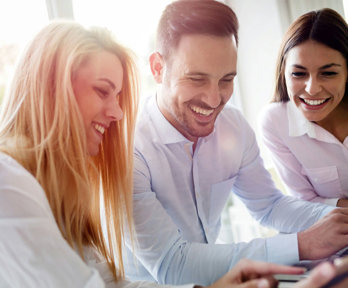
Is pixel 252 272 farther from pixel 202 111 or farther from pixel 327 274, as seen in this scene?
pixel 202 111

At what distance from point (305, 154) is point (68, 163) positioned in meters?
1.04

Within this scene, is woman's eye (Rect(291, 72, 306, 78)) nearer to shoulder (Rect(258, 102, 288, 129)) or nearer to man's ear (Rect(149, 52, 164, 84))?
shoulder (Rect(258, 102, 288, 129))

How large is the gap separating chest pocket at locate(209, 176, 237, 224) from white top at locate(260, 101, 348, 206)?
0.92 feet

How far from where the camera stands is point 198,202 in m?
1.35

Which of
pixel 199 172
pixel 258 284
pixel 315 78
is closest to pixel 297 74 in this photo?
pixel 315 78

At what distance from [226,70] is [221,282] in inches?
26.3

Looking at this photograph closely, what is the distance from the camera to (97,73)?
0.95 metres

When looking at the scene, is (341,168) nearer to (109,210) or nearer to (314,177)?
(314,177)

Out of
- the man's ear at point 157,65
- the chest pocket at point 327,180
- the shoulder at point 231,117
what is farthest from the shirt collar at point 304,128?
the man's ear at point 157,65

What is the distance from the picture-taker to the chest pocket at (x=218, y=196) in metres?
1.42

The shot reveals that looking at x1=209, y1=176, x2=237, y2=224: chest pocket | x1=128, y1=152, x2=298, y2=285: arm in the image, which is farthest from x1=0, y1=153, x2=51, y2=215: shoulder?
x1=209, y1=176, x2=237, y2=224: chest pocket

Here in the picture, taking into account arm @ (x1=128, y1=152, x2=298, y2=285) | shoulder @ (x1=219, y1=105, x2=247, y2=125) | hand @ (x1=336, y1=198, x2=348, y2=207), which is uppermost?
shoulder @ (x1=219, y1=105, x2=247, y2=125)

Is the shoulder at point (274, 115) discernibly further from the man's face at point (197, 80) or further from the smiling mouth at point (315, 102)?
the man's face at point (197, 80)

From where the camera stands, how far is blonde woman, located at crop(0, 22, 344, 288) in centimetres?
69
